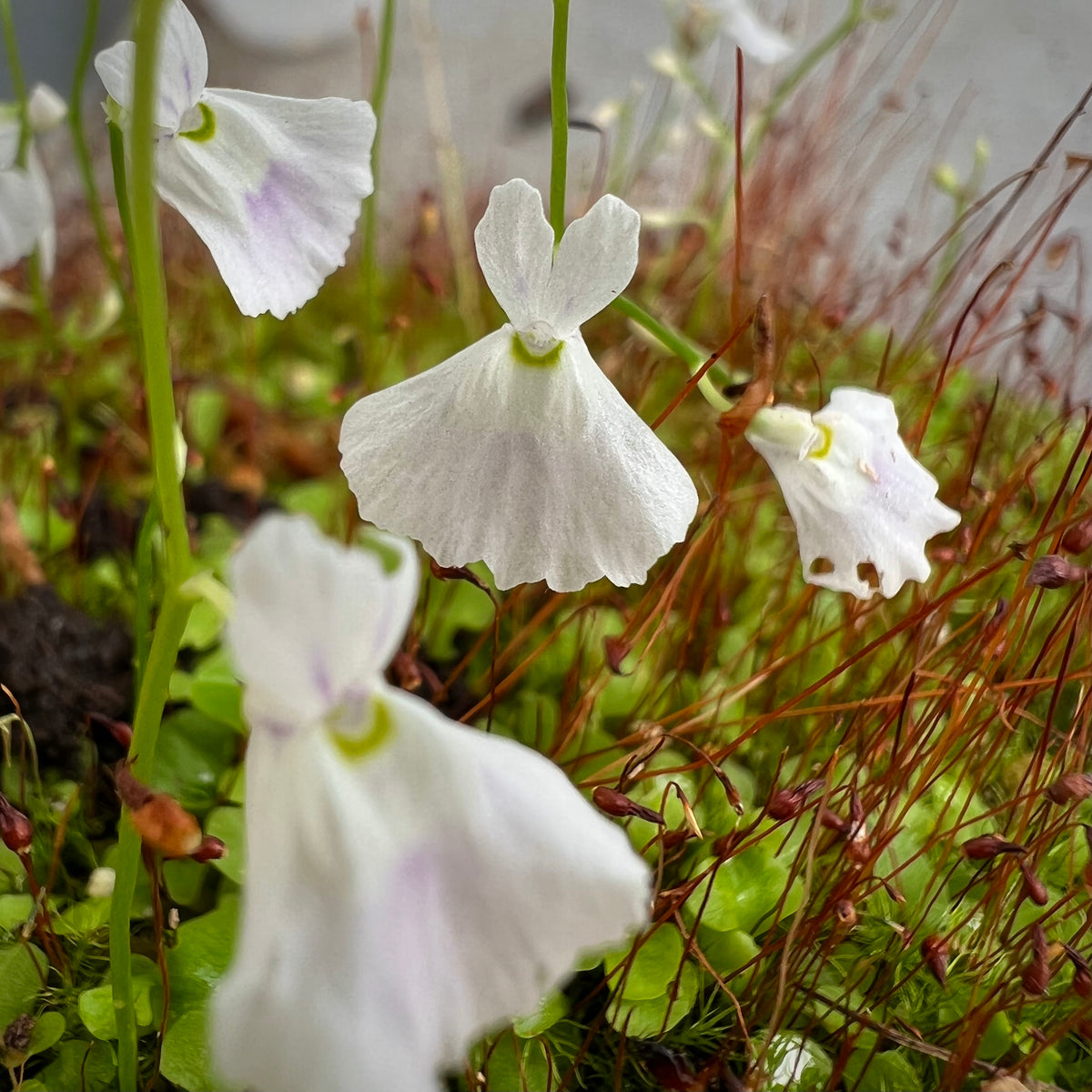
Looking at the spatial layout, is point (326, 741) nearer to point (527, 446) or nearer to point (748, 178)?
point (527, 446)

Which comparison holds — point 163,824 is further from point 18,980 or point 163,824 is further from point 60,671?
point 60,671

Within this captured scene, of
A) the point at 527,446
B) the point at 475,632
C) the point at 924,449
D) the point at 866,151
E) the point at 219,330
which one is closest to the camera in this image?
the point at 527,446

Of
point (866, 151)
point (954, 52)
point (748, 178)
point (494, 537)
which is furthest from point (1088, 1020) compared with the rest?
point (954, 52)

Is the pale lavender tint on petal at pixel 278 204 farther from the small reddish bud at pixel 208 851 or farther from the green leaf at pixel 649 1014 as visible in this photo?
the green leaf at pixel 649 1014

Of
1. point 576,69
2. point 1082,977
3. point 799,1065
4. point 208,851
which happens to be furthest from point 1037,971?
point 576,69

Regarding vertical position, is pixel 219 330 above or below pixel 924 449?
below

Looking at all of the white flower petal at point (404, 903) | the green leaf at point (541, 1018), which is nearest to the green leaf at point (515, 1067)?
the green leaf at point (541, 1018)

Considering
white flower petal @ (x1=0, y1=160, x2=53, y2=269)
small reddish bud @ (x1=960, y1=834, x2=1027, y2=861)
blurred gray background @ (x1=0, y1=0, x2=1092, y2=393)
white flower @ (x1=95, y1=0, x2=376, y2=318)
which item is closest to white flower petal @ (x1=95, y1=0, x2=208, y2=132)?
white flower @ (x1=95, y1=0, x2=376, y2=318)

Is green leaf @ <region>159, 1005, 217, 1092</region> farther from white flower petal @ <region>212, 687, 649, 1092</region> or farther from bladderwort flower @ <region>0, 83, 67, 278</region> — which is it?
bladderwort flower @ <region>0, 83, 67, 278</region>
